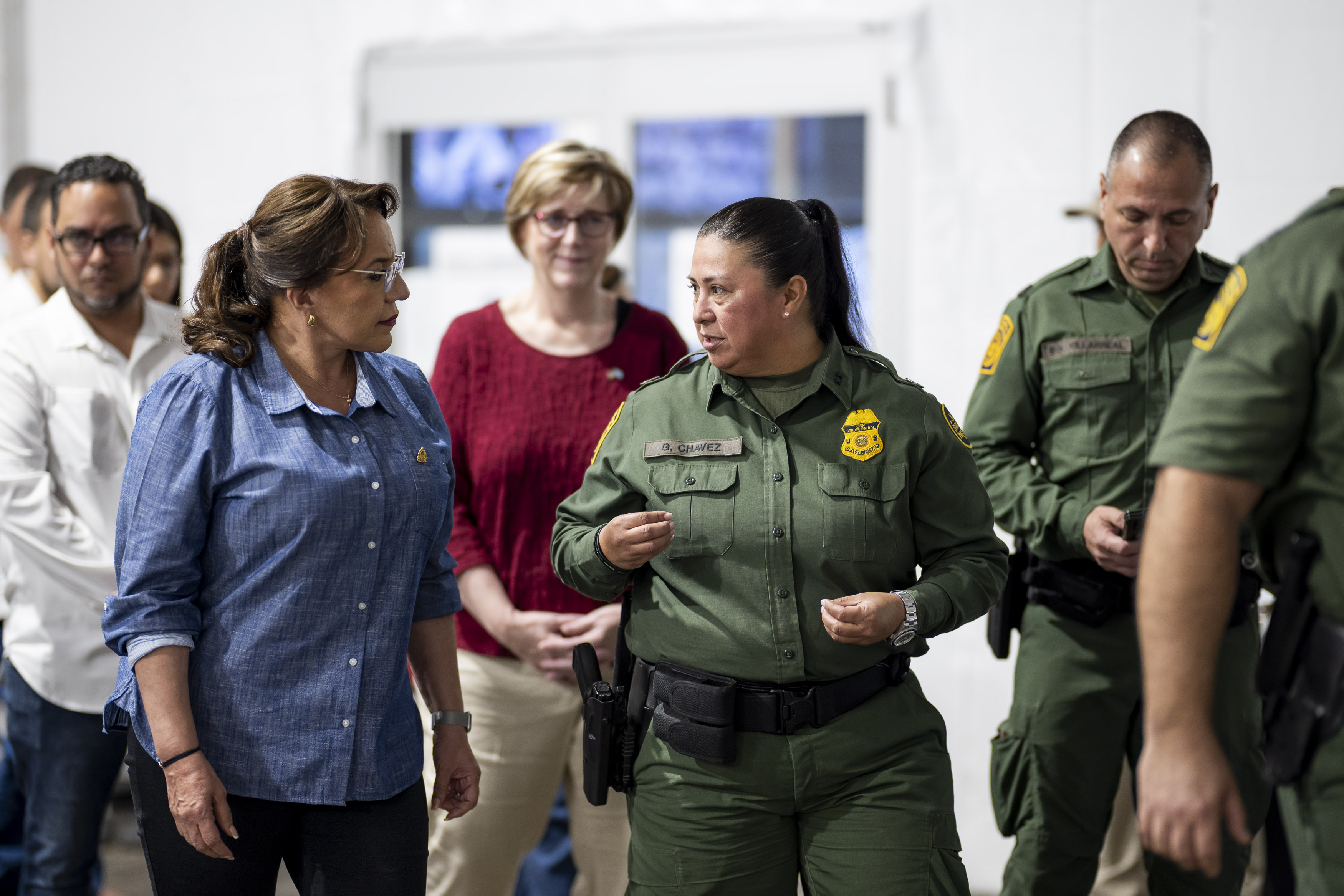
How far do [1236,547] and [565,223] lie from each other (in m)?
1.62

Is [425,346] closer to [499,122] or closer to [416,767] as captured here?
[499,122]

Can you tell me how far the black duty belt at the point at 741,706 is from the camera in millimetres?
1771

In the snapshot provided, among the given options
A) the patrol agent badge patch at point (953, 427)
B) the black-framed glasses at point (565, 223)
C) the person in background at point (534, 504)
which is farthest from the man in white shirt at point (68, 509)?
the patrol agent badge patch at point (953, 427)

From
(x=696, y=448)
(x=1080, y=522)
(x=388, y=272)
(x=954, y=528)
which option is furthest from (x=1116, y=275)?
(x=388, y=272)

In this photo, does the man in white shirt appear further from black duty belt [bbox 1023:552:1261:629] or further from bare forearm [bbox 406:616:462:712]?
black duty belt [bbox 1023:552:1261:629]

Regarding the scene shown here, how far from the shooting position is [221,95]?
4.21m

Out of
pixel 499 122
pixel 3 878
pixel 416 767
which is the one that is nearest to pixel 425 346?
pixel 499 122

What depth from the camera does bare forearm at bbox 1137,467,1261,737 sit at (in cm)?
122

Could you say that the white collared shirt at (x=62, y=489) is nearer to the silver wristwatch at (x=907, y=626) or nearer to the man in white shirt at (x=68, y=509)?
the man in white shirt at (x=68, y=509)

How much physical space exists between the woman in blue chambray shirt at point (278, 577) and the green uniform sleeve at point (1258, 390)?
3.60ft

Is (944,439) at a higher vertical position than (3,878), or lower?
higher

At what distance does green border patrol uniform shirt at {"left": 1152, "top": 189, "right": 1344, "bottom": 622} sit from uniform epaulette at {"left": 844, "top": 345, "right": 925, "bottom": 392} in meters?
0.68

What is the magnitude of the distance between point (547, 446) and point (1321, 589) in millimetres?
1515

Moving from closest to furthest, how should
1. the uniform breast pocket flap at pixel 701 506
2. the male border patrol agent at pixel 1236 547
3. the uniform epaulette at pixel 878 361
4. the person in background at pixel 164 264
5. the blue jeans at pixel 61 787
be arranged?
the male border patrol agent at pixel 1236 547 → the uniform breast pocket flap at pixel 701 506 → the uniform epaulette at pixel 878 361 → the blue jeans at pixel 61 787 → the person in background at pixel 164 264
